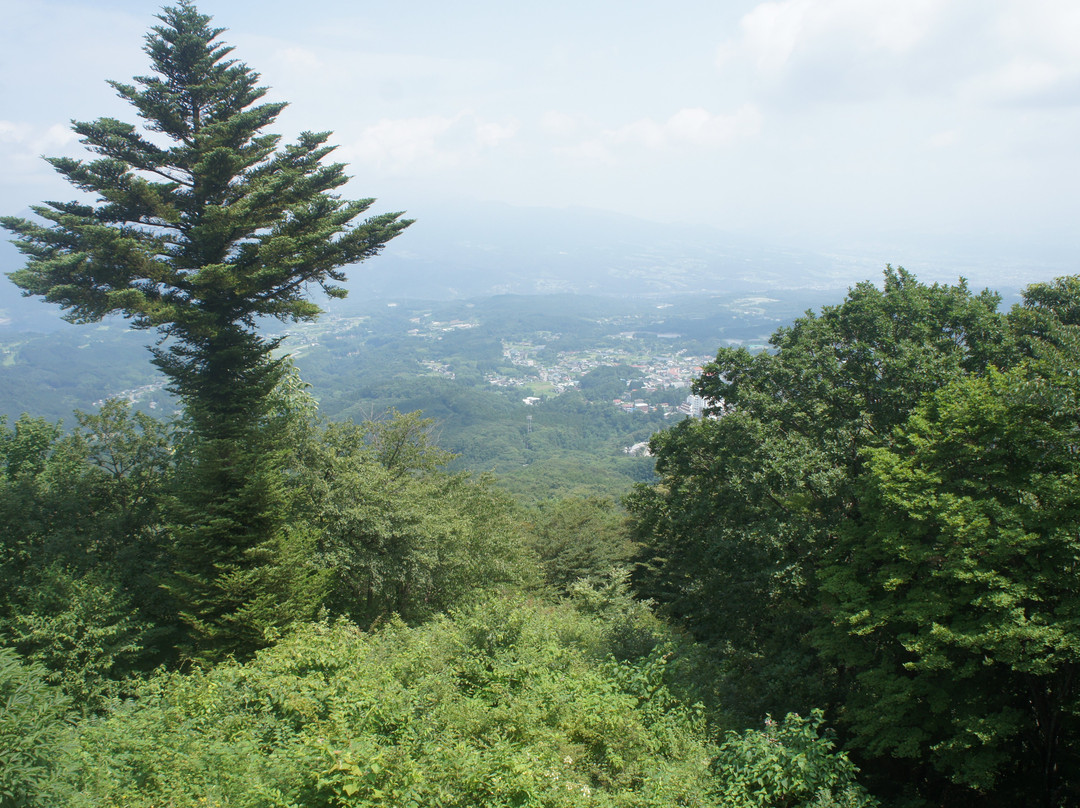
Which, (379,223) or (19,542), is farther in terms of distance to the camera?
(379,223)

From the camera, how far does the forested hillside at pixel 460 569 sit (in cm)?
646

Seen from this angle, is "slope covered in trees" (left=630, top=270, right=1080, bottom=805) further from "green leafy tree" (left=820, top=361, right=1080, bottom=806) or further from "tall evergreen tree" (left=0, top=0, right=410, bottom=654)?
"tall evergreen tree" (left=0, top=0, right=410, bottom=654)

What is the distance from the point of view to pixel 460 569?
15.8 metres

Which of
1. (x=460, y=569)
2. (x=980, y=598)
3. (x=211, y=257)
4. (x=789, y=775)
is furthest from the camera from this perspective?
(x=460, y=569)

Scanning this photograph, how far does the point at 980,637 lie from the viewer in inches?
263

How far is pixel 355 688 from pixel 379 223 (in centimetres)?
1085

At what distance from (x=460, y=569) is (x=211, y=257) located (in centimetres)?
1018

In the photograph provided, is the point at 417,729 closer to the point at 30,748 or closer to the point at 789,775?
the point at 30,748

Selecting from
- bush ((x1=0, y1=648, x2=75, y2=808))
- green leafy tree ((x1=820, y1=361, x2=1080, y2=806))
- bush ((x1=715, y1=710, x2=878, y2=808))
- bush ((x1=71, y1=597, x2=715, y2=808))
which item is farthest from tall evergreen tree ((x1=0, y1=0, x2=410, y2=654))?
green leafy tree ((x1=820, y1=361, x2=1080, y2=806))

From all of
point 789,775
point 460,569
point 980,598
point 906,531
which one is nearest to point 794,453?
point 906,531

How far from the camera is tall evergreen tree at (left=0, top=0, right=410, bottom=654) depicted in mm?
11211

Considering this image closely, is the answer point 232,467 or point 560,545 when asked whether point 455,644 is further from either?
point 560,545

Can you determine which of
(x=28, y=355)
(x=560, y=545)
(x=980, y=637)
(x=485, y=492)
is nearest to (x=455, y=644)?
(x=980, y=637)

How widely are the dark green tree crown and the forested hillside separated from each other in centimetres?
8
